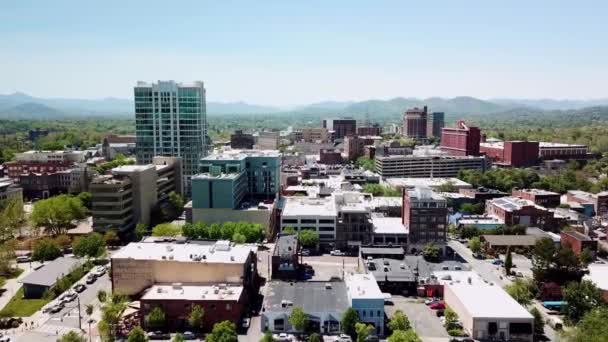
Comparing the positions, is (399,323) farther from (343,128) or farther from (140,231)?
→ (343,128)

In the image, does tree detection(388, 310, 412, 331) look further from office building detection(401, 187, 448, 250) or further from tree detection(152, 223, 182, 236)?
tree detection(152, 223, 182, 236)

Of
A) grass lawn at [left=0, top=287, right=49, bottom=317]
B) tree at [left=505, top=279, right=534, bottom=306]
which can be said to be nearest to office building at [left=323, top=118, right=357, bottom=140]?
A: tree at [left=505, top=279, right=534, bottom=306]

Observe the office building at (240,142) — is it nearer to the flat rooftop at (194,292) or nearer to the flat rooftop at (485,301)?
the flat rooftop at (194,292)

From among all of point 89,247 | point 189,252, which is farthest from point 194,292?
point 89,247

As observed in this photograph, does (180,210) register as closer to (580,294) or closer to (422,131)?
(580,294)

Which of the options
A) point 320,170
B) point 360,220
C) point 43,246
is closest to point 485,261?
point 360,220

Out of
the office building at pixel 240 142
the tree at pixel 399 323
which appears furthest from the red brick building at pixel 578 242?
the office building at pixel 240 142
